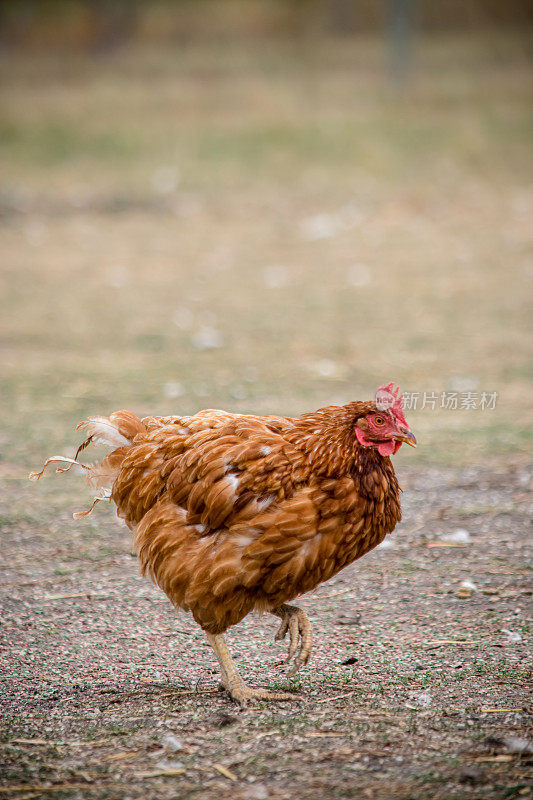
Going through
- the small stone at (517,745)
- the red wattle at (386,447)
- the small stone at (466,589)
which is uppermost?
the red wattle at (386,447)

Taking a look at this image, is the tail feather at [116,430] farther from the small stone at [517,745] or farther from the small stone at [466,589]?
the small stone at [517,745]

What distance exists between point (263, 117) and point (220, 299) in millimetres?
6658

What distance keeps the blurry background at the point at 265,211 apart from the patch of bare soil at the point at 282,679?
1366 mm

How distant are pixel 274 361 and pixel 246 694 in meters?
4.40

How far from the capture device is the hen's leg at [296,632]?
2996 mm

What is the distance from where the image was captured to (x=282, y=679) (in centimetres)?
315

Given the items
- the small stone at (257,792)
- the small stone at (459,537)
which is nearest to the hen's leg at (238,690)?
the small stone at (257,792)

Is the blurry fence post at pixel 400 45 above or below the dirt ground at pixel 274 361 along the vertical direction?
above

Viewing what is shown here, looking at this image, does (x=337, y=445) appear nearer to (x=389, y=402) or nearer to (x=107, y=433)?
(x=389, y=402)

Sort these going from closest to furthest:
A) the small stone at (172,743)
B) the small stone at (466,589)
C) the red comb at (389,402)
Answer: the small stone at (172,743) < the red comb at (389,402) < the small stone at (466,589)

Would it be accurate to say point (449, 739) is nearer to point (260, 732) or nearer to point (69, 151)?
point (260, 732)

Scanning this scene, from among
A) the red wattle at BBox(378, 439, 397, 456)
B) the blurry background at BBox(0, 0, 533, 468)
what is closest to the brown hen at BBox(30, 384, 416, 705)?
the red wattle at BBox(378, 439, 397, 456)

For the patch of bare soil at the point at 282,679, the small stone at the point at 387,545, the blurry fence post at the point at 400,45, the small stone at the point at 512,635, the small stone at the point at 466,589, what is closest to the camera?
the patch of bare soil at the point at 282,679

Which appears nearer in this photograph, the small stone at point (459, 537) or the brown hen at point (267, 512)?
the brown hen at point (267, 512)
